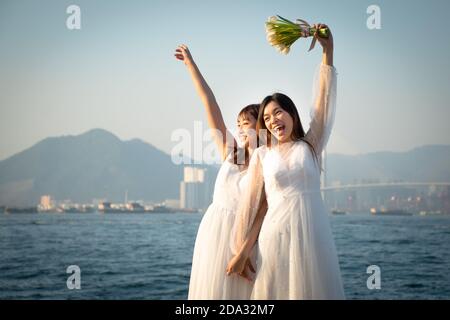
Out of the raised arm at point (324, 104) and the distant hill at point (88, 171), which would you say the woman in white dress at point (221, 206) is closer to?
the raised arm at point (324, 104)

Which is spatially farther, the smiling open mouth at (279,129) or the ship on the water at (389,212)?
the ship on the water at (389,212)

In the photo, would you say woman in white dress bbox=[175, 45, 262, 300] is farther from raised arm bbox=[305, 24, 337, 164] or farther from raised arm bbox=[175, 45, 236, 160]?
raised arm bbox=[305, 24, 337, 164]

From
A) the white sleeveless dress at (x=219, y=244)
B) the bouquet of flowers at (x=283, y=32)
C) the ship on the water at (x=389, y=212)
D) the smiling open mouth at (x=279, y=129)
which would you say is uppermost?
the bouquet of flowers at (x=283, y=32)

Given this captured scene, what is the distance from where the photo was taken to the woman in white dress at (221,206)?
2432 millimetres

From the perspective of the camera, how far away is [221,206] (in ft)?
8.39

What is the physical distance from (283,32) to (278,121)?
51cm

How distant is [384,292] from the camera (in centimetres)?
2208

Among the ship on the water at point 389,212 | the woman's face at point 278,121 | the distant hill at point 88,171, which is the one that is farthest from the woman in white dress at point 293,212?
the distant hill at point 88,171

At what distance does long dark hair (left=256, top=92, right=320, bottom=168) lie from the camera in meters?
2.20

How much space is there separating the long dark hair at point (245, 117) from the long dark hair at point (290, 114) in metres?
0.15

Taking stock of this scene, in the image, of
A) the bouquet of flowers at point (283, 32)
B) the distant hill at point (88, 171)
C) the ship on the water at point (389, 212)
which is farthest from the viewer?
the distant hill at point (88, 171)
